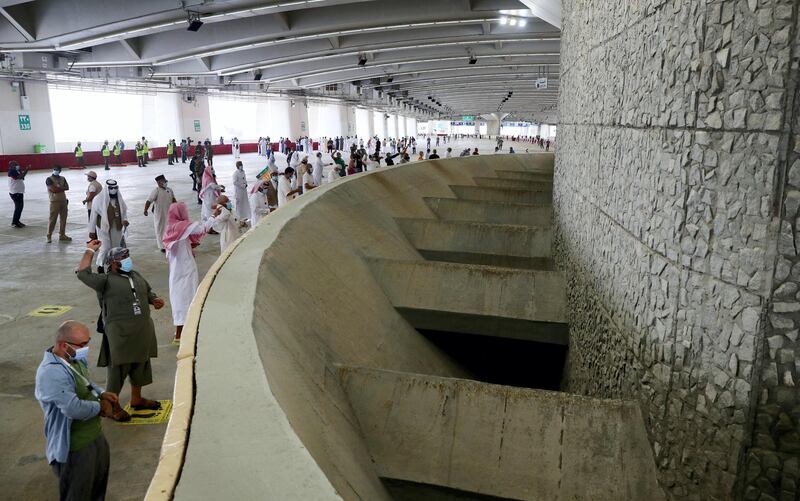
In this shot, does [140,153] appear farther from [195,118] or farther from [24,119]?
[195,118]

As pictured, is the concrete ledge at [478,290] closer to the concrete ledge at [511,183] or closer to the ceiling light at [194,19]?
the concrete ledge at [511,183]

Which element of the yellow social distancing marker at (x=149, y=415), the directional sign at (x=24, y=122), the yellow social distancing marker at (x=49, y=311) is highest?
the directional sign at (x=24, y=122)

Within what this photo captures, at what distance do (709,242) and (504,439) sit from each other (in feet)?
6.04

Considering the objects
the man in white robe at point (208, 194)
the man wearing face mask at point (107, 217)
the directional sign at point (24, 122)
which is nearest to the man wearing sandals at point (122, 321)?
the man wearing face mask at point (107, 217)

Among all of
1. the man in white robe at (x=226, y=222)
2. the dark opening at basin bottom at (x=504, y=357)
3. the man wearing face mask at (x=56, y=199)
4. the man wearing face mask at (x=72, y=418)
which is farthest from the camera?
the man wearing face mask at (x=56, y=199)

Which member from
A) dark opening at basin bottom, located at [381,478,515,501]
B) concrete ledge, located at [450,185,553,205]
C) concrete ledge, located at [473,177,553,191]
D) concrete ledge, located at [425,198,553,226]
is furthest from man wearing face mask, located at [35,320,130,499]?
concrete ledge, located at [473,177,553,191]

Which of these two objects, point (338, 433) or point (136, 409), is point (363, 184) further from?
point (338, 433)

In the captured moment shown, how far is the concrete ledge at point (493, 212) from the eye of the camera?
10531 millimetres

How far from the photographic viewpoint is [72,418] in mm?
3754

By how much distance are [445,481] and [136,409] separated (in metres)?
3.60

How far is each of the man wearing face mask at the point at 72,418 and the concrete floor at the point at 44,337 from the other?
440 mm

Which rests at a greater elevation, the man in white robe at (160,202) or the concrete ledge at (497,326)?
the man in white robe at (160,202)

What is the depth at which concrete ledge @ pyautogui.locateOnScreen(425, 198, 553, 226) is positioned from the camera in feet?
34.6

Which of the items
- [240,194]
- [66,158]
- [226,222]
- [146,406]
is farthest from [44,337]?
[66,158]
